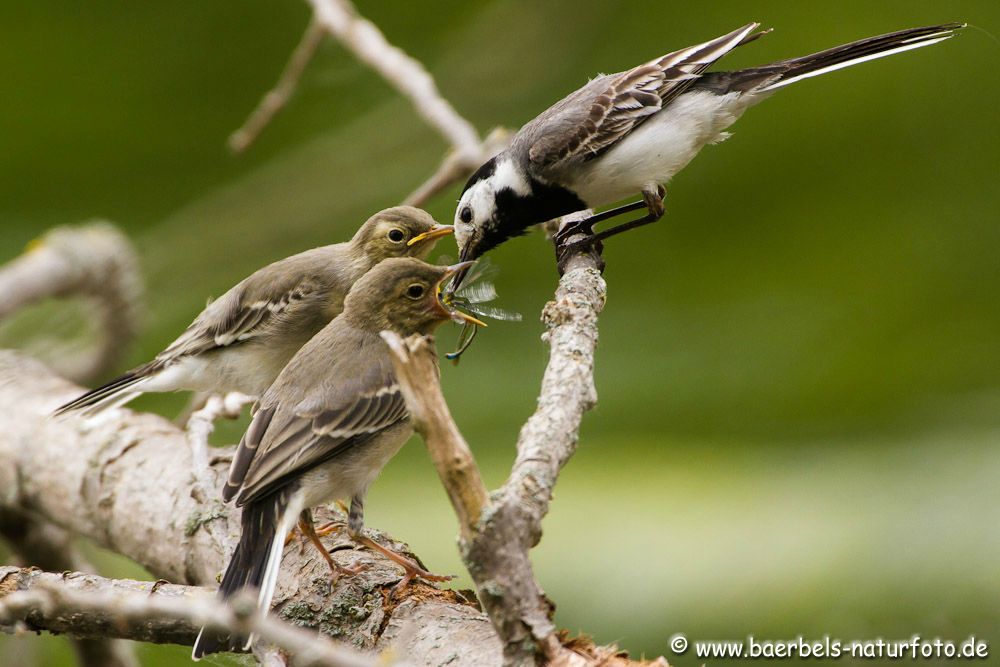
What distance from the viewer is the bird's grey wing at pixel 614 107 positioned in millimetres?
3158

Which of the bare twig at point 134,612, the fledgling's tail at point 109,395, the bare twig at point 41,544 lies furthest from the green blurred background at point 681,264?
the bare twig at point 134,612

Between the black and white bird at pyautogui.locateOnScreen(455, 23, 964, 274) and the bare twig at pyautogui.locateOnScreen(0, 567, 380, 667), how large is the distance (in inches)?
65.1

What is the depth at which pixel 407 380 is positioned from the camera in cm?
145

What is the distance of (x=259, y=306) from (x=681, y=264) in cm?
196

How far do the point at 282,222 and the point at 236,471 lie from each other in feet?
7.05

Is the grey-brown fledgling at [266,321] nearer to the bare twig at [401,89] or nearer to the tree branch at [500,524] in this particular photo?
the bare twig at [401,89]

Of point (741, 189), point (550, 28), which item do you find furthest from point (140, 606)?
A: point (550, 28)

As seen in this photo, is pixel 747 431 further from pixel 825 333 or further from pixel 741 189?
pixel 741 189

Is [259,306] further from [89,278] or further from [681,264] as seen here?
[681,264]

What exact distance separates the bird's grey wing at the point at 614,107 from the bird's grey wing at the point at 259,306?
84 cm

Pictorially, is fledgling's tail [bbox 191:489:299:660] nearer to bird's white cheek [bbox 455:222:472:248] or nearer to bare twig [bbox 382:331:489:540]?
bare twig [bbox 382:331:489:540]

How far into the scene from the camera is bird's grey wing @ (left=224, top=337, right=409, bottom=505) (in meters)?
2.21

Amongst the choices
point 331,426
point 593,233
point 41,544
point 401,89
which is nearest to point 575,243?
point 593,233

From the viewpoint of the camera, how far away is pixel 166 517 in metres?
2.60
